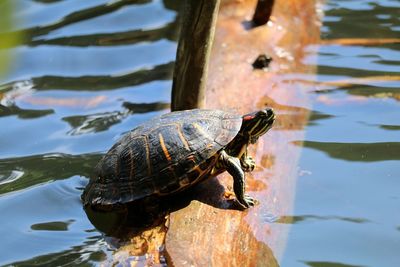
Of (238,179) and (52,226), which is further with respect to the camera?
(52,226)

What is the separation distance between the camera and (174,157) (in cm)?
294

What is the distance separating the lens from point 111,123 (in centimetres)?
473

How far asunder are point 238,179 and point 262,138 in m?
0.83

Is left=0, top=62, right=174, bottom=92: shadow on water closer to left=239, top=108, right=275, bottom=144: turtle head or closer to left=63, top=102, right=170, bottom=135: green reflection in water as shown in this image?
left=63, top=102, right=170, bottom=135: green reflection in water

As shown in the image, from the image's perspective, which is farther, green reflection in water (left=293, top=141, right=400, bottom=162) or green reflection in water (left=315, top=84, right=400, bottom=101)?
green reflection in water (left=315, top=84, right=400, bottom=101)

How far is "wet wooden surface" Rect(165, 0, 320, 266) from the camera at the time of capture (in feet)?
8.86

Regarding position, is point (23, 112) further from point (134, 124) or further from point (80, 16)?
point (80, 16)

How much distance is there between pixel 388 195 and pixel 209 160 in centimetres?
132

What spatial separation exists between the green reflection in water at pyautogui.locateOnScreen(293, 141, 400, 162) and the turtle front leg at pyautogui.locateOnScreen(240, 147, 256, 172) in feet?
2.45

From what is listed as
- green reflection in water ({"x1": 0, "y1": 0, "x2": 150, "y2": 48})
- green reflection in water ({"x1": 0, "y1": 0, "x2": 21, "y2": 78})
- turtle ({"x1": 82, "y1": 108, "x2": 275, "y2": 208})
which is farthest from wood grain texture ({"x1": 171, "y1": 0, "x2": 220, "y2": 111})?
green reflection in water ({"x1": 0, "y1": 0, "x2": 21, "y2": 78})

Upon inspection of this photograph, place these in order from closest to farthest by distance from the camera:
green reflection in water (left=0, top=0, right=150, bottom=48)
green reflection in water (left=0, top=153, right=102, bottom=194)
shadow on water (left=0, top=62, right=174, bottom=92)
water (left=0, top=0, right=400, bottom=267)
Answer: water (left=0, top=0, right=400, bottom=267) → green reflection in water (left=0, top=153, right=102, bottom=194) → shadow on water (left=0, top=62, right=174, bottom=92) → green reflection in water (left=0, top=0, right=150, bottom=48)

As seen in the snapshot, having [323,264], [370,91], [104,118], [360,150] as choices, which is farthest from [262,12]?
[323,264]

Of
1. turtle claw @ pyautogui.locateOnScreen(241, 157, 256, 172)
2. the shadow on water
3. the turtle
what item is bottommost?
the shadow on water

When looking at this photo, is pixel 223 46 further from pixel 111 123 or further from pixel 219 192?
pixel 219 192
